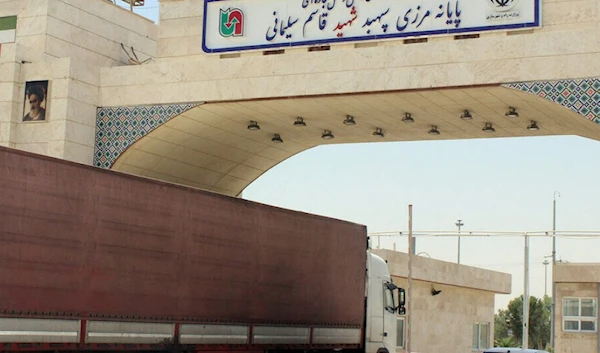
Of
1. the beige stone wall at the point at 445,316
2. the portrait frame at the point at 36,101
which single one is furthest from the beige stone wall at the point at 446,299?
the portrait frame at the point at 36,101

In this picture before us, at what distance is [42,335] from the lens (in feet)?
32.9

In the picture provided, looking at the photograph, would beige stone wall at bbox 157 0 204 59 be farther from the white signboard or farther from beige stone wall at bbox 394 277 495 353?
beige stone wall at bbox 394 277 495 353

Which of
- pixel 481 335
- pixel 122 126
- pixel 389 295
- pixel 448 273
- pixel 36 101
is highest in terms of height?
pixel 36 101

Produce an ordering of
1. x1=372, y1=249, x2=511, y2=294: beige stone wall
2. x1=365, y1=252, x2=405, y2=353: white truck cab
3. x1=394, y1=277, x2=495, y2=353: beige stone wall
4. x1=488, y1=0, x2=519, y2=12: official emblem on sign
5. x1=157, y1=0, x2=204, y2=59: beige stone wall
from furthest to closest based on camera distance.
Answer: x1=394, y1=277, x2=495, y2=353: beige stone wall
x1=372, y1=249, x2=511, y2=294: beige stone wall
x1=157, y1=0, x2=204, y2=59: beige stone wall
x1=488, y1=0, x2=519, y2=12: official emblem on sign
x1=365, y1=252, x2=405, y2=353: white truck cab

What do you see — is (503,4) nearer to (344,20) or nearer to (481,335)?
(344,20)

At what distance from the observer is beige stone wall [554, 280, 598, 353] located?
30922 mm

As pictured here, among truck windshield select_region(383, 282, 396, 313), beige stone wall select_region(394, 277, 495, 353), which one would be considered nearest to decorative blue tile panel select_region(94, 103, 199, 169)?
truck windshield select_region(383, 282, 396, 313)

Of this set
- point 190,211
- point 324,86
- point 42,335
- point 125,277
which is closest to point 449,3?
point 324,86

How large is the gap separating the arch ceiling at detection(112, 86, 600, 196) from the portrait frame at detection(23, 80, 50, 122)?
1.78 meters

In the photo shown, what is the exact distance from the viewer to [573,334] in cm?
3144

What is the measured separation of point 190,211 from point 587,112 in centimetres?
789

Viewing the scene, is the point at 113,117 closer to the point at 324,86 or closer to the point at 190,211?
the point at 324,86

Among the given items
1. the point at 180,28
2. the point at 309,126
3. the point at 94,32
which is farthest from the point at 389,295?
the point at 94,32

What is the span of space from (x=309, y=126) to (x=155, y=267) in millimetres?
10755
